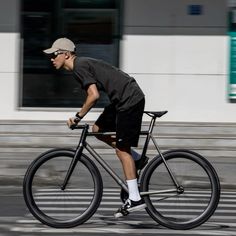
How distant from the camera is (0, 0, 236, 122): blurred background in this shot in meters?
11.8

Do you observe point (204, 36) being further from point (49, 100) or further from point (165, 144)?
point (49, 100)

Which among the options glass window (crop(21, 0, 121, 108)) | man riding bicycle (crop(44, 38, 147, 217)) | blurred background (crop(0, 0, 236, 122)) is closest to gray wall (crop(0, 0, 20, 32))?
blurred background (crop(0, 0, 236, 122))

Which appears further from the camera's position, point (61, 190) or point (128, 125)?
point (61, 190)

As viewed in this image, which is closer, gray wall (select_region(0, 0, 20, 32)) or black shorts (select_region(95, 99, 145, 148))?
black shorts (select_region(95, 99, 145, 148))

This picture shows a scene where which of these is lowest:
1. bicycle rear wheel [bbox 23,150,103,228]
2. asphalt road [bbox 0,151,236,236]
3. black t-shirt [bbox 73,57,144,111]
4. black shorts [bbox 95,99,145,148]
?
asphalt road [bbox 0,151,236,236]

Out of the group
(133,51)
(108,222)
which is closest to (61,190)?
(108,222)

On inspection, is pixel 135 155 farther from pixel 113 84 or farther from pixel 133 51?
pixel 133 51

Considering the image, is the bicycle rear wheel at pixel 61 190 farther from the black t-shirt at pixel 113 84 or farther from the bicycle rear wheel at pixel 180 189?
the black t-shirt at pixel 113 84

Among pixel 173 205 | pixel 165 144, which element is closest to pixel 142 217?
pixel 173 205

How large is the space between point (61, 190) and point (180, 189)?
1.08 m

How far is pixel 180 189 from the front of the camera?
633cm

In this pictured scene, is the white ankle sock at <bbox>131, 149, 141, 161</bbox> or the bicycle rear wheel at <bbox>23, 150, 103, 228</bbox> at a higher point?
the white ankle sock at <bbox>131, 149, 141, 161</bbox>

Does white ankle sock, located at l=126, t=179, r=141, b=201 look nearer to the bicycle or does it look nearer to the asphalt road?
the bicycle

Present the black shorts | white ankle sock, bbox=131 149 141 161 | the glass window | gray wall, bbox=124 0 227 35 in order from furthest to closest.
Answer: the glass window
gray wall, bbox=124 0 227 35
white ankle sock, bbox=131 149 141 161
the black shorts
